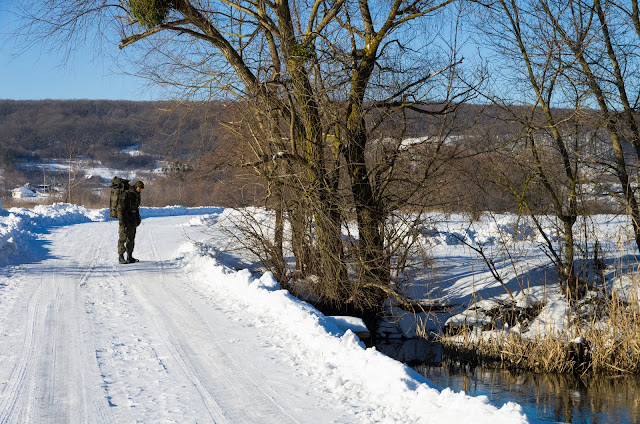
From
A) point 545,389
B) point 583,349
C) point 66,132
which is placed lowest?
point 545,389

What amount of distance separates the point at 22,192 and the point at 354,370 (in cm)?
11858

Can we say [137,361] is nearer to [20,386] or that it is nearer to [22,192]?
[20,386]

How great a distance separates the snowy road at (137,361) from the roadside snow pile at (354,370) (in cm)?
A: 26

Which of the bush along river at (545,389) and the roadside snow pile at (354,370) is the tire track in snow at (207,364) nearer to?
the roadside snow pile at (354,370)

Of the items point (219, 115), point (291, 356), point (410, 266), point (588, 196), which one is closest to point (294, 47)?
point (219, 115)

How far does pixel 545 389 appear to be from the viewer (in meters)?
8.81

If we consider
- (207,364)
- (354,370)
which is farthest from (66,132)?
(354,370)

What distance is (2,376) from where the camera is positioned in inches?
227

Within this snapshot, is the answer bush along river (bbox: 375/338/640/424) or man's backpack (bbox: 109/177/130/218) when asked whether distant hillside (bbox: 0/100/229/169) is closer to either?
man's backpack (bbox: 109/177/130/218)

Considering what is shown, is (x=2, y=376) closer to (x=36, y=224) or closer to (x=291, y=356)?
(x=291, y=356)

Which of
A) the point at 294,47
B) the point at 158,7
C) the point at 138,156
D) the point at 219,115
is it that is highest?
the point at 138,156

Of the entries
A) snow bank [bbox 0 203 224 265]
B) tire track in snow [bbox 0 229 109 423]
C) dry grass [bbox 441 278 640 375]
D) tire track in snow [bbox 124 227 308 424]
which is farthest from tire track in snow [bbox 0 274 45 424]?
dry grass [bbox 441 278 640 375]

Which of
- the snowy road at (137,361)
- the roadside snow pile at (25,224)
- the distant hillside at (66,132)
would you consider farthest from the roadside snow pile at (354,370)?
the distant hillside at (66,132)

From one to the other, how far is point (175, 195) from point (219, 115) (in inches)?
2577
